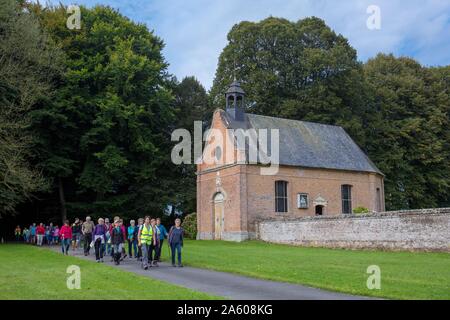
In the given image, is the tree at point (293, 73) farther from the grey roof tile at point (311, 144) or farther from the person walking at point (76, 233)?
the person walking at point (76, 233)

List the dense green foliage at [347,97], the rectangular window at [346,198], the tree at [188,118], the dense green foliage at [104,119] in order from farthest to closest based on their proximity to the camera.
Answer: the dense green foliage at [347,97] < the tree at [188,118] < the rectangular window at [346,198] < the dense green foliage at [104,119]

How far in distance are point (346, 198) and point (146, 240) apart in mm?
24179

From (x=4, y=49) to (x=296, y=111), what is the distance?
25452mm

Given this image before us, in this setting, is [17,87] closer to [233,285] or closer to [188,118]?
[188,118]

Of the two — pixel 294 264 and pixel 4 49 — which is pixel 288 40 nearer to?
pixel 4 49

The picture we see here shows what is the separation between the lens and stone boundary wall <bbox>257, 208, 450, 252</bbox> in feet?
76.7

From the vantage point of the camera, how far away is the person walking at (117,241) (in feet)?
64.1

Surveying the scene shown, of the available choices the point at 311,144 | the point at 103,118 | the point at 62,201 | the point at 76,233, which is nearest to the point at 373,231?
the point at 311,144

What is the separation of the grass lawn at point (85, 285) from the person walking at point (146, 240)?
4.58 feet

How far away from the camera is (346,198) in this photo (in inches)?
1565

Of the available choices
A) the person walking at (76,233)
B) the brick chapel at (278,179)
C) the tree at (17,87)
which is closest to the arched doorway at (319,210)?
the brick chapel at (278,179)

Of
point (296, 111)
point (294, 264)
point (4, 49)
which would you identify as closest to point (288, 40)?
point (296, 111)

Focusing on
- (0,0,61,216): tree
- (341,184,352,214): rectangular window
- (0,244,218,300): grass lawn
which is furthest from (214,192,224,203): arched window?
(0,244,218,300): grass lawn

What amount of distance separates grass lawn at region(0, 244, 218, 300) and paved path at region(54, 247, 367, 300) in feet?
2.28
